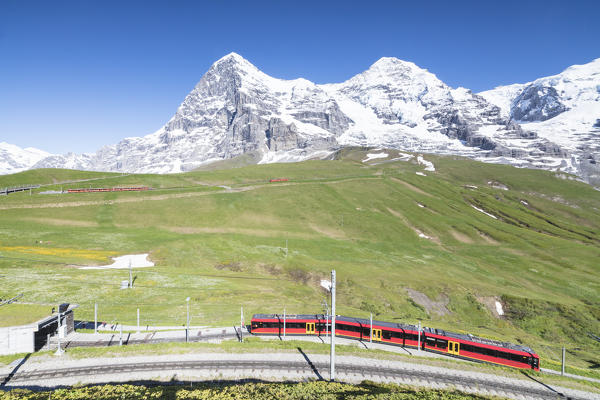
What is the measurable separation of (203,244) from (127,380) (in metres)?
63.7

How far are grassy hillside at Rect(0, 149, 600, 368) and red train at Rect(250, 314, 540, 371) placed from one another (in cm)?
850

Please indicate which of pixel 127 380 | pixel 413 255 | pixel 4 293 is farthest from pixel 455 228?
pixel 4 293

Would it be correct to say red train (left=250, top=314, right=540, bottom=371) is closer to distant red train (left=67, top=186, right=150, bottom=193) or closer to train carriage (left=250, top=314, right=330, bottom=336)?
train carriage (left=250, top=314, right=330, bottom=336)

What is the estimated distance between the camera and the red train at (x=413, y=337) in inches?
1695

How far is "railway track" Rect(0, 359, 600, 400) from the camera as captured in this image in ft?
108

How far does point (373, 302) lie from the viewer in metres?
69.2

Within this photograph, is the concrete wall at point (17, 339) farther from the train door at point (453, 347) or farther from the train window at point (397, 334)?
the train door at point (453, 347)

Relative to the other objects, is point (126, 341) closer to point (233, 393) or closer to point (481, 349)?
point (233, 393)

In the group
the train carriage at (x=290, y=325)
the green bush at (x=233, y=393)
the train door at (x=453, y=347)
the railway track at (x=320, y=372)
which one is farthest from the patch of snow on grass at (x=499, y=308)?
the green bush at (x=233, y=393)

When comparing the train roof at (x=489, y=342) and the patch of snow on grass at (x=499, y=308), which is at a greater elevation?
the train roof at (x=489, y=342)

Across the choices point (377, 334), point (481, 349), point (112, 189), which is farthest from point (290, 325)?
point (112, 189)

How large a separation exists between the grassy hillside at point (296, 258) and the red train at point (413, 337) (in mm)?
8496

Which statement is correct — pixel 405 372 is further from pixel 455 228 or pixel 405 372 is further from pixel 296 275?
pixel 455 228

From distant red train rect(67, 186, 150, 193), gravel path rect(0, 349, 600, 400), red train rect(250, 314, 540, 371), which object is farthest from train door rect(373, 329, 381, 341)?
distant red train rect(67, 186, 150, 193)
